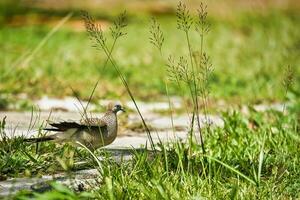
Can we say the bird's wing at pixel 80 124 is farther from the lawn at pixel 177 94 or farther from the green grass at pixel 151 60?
the green grass at pixel 151 60

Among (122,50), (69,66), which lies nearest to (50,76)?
(69,66)

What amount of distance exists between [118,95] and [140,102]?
0.68 ft

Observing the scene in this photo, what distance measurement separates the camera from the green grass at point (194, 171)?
130 inches

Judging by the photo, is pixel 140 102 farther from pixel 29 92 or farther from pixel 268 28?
pixel 268 28

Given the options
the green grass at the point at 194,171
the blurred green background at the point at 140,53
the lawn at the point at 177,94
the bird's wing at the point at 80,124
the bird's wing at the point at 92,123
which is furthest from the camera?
the blurred green background at the point at 140,53

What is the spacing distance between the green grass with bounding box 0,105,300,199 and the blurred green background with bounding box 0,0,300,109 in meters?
0.67

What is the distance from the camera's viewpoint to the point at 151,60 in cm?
966

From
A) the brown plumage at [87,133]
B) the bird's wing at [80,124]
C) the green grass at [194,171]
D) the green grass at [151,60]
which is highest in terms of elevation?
the green grass at [151,60]

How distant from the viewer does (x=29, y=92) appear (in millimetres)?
7070

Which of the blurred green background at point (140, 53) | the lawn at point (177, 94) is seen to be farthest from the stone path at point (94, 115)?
the blurred green background at point (140, 53)

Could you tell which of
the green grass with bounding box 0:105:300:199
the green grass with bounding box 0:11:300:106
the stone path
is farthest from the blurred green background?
the green grass with bounding box 0:105:300:199

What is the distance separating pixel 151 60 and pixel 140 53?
621mm

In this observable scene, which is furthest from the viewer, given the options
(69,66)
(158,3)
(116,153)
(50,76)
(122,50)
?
(158,3)

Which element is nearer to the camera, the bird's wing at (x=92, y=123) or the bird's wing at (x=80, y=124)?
the bird's wing at (x=80, y=124)
